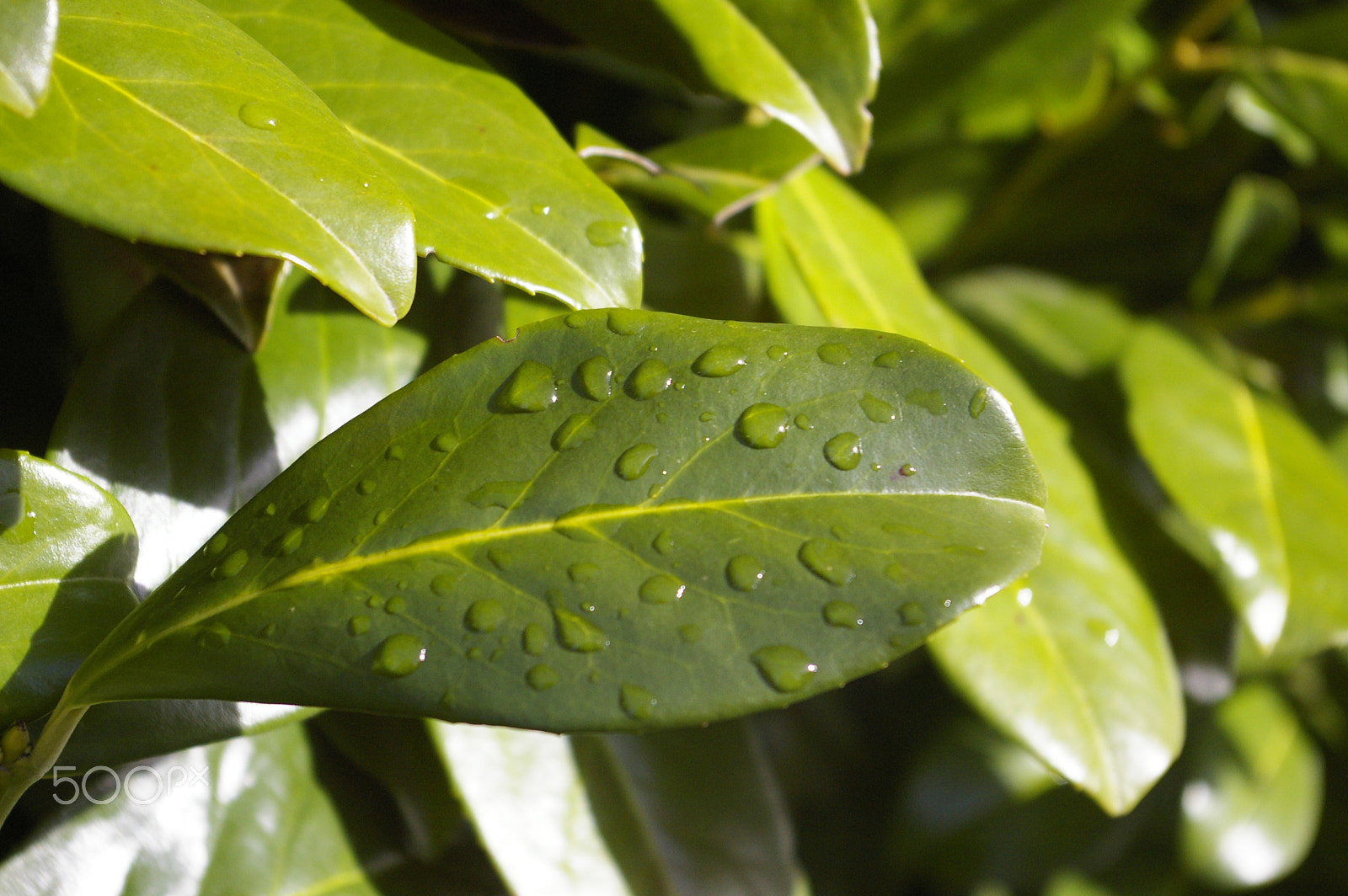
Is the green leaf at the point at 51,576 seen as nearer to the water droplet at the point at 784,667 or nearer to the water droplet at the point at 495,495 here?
the water droplet at the point at 495,495

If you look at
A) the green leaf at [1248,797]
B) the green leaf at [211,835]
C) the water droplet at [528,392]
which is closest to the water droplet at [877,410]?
the water droplet at [528,392]

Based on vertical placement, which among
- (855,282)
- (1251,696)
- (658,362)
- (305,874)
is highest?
(658,362)

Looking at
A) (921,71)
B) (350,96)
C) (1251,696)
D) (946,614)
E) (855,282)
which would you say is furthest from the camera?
(1251,696)

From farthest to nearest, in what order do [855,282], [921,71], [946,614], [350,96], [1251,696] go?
[1251,696] < [921,71] < [855,282] < [350,96] < [946,614]

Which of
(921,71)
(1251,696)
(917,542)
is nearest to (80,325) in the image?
(917,542)

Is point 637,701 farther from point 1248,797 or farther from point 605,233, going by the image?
point 1248,797

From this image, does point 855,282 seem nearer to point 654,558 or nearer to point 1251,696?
point 654,558
